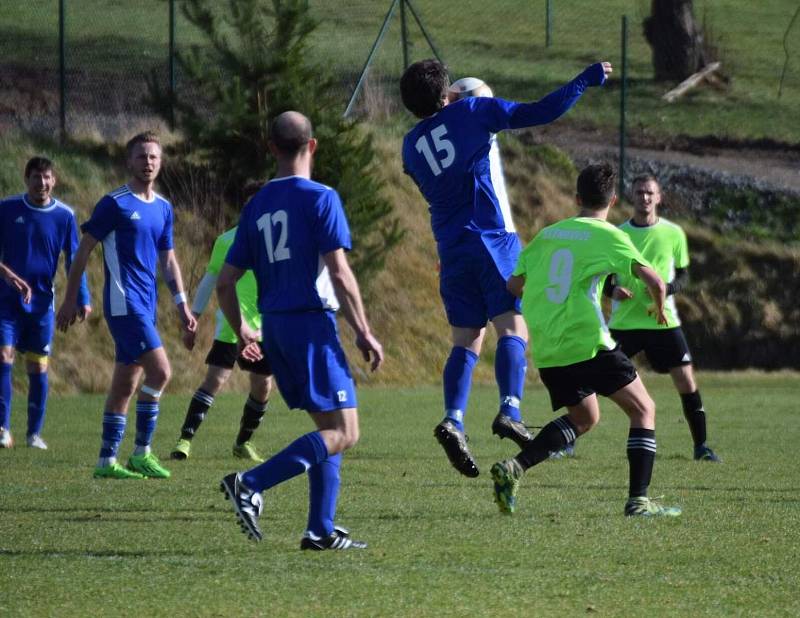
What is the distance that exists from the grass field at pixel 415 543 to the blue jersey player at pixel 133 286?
1.08 ft

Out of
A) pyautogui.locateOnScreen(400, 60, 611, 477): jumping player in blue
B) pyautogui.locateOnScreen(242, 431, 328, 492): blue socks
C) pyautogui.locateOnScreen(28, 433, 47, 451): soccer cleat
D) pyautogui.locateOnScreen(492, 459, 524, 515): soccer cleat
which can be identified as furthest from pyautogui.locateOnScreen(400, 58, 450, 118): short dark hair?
pyautogui.locateOnScreen(28, 433, 47, 451): soccer cleat

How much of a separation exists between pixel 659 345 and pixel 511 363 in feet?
9.83

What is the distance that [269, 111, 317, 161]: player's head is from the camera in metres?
6.50

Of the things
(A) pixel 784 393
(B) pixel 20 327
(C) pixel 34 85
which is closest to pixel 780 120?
(A) pixel 784 393

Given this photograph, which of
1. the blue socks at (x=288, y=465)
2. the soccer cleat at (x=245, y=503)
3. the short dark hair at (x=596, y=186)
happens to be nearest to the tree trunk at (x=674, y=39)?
the short dark hair at (x=596, y=186)

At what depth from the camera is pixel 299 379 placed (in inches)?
257

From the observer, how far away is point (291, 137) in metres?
6.52

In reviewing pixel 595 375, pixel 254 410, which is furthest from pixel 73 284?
pixel 595 375

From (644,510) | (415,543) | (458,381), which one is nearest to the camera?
(415,543)

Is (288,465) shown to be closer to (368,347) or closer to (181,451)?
(368,347)

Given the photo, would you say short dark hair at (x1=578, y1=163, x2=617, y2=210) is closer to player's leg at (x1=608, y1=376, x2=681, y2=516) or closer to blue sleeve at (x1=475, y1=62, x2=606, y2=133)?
blue sleeve at (x1=475, y1=62, x2=606, y2=133)

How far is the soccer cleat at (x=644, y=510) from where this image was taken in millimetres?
7758

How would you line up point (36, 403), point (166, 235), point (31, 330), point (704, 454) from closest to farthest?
point (166, 235)
point (704, 454)
point (36, 403)
point (31, 330)

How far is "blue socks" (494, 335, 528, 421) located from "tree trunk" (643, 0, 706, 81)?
950 inches
